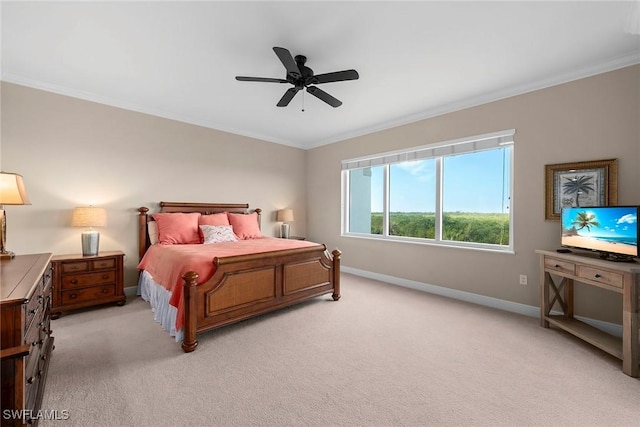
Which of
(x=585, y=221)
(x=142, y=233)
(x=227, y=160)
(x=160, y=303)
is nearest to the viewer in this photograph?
(x=585, y=221)

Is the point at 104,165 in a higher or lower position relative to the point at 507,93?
lower

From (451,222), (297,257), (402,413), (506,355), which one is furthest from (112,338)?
(451,222)

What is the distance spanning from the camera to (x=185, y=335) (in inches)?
89.3

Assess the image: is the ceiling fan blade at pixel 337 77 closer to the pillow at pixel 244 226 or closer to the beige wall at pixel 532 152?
the beige wall at pixel 532 152

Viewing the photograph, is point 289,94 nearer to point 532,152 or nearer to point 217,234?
point 217,234

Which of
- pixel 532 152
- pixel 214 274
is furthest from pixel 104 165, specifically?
pixel 532 152

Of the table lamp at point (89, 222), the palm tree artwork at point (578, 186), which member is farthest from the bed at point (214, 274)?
the palm tree artwork at point (578, 186)

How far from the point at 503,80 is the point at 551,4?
1153 millimetres

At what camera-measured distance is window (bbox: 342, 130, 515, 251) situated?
3400mm

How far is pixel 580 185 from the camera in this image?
8.94ft

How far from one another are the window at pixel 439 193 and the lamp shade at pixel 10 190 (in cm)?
418

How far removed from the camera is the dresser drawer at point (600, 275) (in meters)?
2.07

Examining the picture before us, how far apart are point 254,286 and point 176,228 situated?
1.67 meters

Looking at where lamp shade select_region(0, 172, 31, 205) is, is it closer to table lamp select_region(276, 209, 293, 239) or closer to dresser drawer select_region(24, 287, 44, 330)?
dresser drawer select_region(24, 287, 44, 330)
